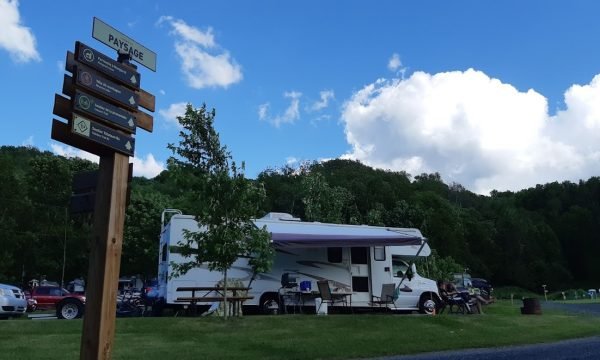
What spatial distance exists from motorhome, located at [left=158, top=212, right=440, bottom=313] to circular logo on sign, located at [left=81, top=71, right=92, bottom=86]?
10.9 metres

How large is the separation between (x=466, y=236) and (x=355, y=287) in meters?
68.1

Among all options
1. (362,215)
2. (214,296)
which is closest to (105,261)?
(214,296)

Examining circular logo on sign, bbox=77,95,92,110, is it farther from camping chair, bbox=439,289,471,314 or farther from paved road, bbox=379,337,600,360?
camping chair, bbox=439,289,471,314

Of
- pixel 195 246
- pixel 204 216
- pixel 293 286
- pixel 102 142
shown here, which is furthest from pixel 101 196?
pixel 293 286

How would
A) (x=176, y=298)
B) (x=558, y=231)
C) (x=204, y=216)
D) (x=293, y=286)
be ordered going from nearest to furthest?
(x=204, y=216) → (x=176, y=298) → (x=293, y=286) → (x=558, y=231)

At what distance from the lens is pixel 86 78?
17.4 ft

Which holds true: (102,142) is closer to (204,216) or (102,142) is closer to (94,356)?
(94,356)

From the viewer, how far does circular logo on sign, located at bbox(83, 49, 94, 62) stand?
17.5 feet

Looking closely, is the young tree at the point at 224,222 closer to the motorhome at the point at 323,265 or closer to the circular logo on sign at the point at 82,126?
the motorhome at the point at 323,265

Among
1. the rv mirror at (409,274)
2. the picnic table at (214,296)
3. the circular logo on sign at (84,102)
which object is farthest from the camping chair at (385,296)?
the circular logo on sign at (84,102)

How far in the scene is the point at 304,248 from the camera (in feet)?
57.2

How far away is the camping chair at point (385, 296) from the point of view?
56.5ft

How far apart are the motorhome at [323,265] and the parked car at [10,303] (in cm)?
452

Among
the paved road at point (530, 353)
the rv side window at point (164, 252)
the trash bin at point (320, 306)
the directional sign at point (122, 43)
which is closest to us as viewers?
the directional sign at point (122, 43)
